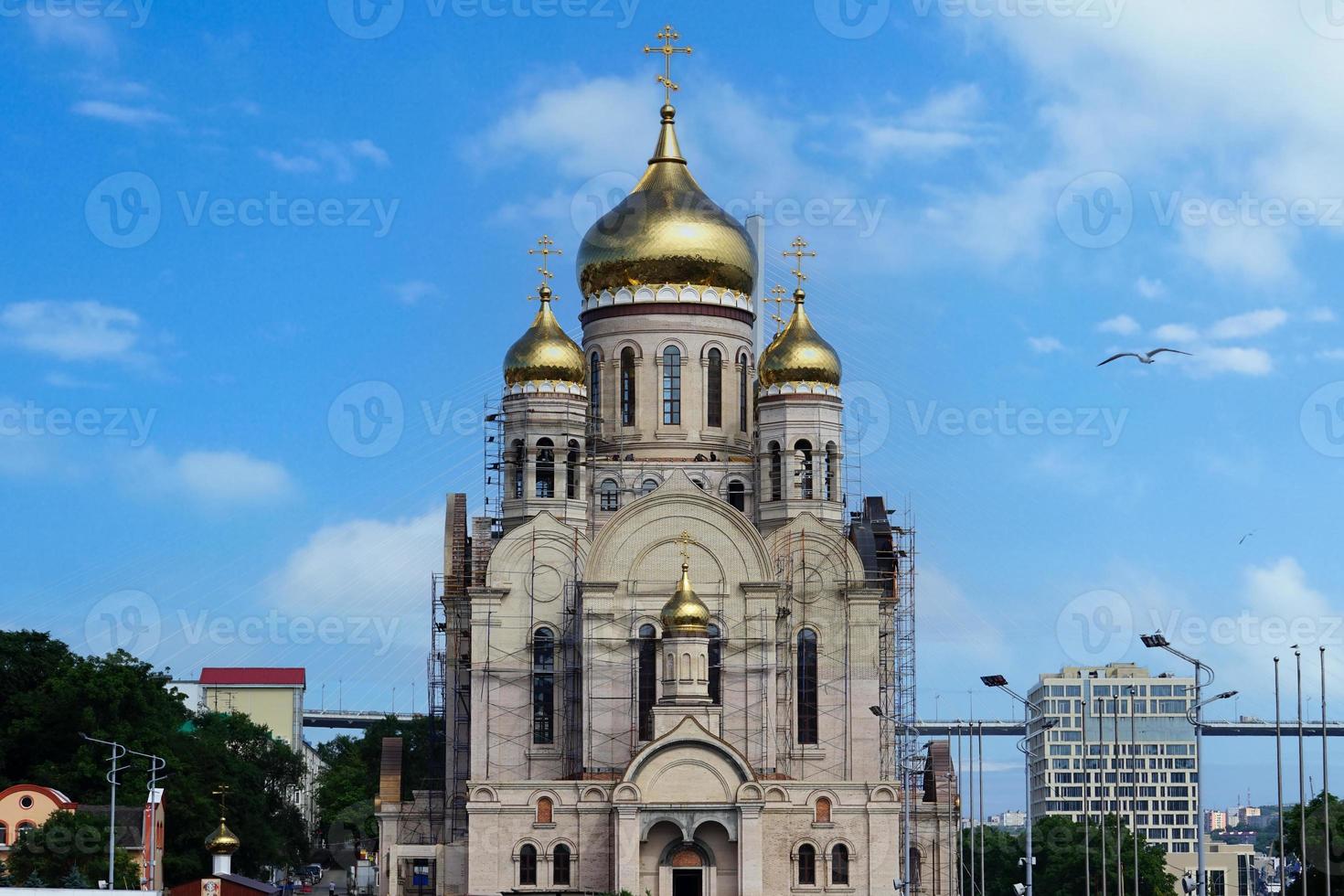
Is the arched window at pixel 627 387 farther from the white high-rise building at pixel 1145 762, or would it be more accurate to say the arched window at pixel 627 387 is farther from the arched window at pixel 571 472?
the white high-rise building at pixel 1145 762

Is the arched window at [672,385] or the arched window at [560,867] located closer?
the arched window at [560,867]

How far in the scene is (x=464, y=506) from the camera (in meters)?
68.0

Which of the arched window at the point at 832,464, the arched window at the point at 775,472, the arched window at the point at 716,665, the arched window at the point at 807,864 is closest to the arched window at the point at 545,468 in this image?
the arched window at the point at 775,472

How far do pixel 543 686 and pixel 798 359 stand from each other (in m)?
11.8

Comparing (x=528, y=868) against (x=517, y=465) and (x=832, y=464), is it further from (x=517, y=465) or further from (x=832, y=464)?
(x=832, y=464)

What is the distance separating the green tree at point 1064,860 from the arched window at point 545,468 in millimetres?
21775

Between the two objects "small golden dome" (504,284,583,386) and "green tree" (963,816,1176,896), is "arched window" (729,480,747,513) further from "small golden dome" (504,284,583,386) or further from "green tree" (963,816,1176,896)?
"green tree" (963,816,1176,896)

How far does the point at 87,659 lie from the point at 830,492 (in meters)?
24.1

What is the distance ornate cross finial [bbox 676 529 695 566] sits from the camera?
60.5m

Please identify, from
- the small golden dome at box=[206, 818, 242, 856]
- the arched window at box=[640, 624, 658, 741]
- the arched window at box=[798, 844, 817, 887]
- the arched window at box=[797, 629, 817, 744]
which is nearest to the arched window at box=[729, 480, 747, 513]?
the arched window at box=[797, 629, 817, 744]

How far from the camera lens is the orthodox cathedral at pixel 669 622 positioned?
191ft

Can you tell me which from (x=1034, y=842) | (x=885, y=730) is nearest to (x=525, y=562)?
(x=885, y=730)

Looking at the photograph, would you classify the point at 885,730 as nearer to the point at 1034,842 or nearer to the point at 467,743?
the point at 467,743

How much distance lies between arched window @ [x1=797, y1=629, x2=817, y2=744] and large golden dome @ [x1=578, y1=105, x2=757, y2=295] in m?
11.3
